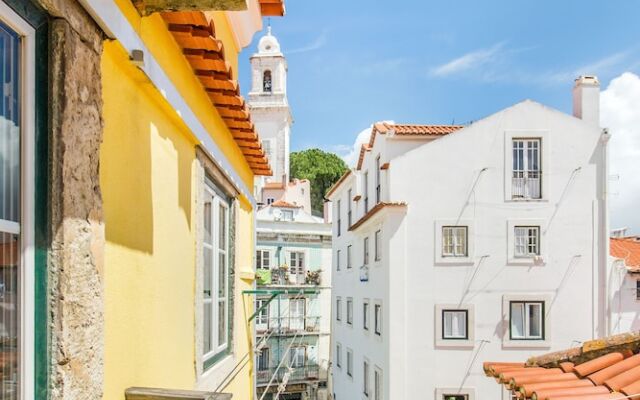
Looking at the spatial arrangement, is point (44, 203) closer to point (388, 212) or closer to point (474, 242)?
point (388, 212)

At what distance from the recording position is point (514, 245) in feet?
50.0

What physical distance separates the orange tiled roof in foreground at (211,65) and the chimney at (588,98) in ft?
45.9

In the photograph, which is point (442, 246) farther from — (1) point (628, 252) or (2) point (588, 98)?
(1) point (628, 252)

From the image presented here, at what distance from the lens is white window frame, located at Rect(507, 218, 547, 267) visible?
1509 cm

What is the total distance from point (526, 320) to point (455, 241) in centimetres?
299

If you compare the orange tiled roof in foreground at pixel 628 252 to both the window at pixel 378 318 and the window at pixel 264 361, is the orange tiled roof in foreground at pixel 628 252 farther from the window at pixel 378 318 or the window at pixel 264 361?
the window at pixel 264 361

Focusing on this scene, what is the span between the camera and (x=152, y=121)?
2.79 m

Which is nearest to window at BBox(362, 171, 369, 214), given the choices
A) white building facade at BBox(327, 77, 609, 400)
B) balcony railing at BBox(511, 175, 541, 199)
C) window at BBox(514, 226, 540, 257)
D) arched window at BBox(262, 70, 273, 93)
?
white building facade at BBox(327, 77, 609, 400)

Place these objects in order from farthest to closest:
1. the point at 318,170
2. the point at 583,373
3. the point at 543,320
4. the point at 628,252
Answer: the point at 318,170 < the point at 628,252 < the point at 543,320 < the point at 583,373

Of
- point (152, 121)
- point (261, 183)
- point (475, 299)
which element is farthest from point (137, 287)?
point (261, 183)

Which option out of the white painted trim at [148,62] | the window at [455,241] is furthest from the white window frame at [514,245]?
the white painted trim at [148,62]

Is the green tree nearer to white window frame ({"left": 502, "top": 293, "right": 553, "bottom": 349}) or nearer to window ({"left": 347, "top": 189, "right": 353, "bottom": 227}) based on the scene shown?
window ({"left": 347, "top": 189, "right": 353, "bottom": 227})

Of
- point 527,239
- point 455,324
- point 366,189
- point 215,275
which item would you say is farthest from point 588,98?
point 215,275

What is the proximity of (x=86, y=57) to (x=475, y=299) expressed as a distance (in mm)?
14530
